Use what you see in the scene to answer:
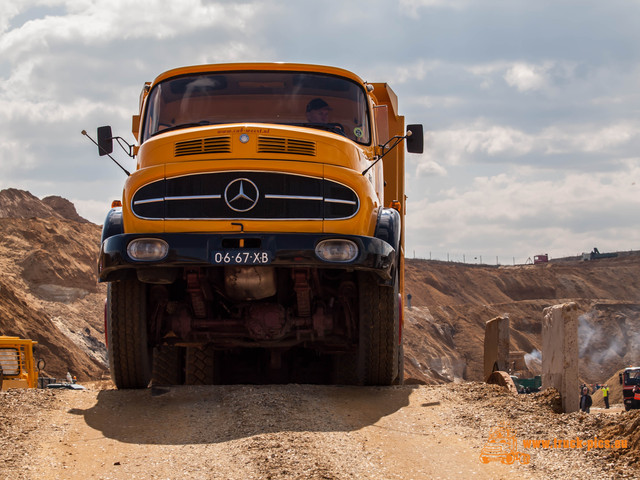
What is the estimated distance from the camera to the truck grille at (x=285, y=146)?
740 cm

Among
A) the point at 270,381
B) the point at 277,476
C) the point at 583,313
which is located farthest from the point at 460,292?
the point at 277,476

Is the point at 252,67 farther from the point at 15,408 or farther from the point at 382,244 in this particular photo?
the point at 15,408

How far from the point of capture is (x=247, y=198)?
726 cm

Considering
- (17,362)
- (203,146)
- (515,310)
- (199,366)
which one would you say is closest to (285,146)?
(203,146)

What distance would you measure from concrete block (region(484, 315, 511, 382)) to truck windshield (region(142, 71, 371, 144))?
7.72 ft

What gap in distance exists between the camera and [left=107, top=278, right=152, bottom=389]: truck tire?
777 cm

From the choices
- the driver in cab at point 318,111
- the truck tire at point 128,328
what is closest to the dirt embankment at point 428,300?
the truck tire at point 128,328

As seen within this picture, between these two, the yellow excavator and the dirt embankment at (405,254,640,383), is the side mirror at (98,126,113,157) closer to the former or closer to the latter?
the yellow excavator

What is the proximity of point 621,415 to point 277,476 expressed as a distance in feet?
8.63

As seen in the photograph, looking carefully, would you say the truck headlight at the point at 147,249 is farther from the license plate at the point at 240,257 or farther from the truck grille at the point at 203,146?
the truck grille at the point at 203,146

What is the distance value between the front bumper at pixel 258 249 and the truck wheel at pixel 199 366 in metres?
2.03

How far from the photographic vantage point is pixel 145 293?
7.87 meters

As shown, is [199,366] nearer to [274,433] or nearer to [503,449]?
[274,433]

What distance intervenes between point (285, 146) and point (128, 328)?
7.31 ft
